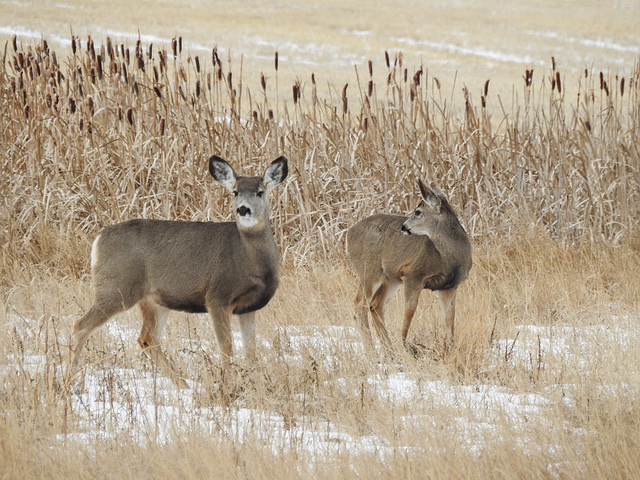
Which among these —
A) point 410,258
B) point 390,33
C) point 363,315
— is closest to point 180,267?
point 363,315

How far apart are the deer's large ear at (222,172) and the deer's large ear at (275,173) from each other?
0.61ft

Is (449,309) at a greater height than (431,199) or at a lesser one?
lesser

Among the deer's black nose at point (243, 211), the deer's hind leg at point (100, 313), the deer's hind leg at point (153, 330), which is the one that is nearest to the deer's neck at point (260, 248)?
the deer's black nose at point (243, 211)

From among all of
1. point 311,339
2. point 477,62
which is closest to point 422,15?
point 477,62

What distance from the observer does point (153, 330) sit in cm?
520

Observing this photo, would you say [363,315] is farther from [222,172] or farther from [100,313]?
[100,313]

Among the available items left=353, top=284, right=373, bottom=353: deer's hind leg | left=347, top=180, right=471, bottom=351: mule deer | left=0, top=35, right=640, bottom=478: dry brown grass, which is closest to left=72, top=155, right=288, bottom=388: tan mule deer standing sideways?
left=0, top=35, right=640, bottom=478: dry brown grass

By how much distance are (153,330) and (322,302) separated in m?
1.56

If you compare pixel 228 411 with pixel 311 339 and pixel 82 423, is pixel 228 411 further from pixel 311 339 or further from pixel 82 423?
pixel 311 339

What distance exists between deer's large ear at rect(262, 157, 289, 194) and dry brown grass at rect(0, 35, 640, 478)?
3.09 ft

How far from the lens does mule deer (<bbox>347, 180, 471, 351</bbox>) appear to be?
5398 mm

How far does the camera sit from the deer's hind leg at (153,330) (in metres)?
4.88

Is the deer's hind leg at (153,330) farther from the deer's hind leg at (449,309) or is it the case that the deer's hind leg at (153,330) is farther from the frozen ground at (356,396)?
the deer's hind leg at (449,309)

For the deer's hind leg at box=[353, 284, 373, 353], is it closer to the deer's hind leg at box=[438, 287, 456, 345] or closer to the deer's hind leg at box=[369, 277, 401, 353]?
the deer's hind leg at box=[369, 277, 401, 353]
